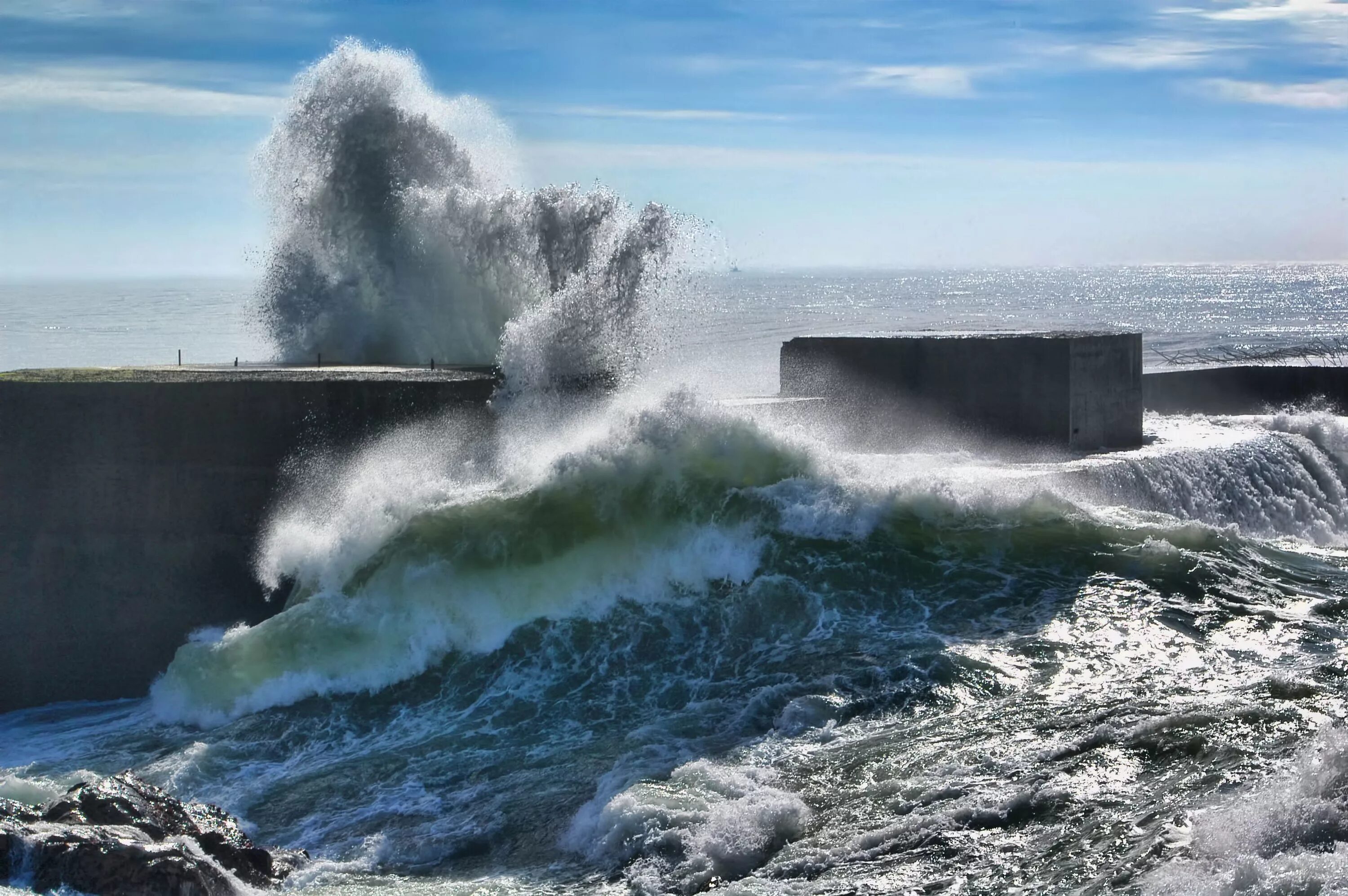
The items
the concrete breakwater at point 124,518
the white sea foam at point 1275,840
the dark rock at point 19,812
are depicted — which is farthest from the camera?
the concrete breakwater at point 124,518

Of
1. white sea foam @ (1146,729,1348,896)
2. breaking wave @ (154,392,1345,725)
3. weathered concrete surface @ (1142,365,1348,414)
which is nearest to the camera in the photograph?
white sea foam @ (1146,729,1348,896)

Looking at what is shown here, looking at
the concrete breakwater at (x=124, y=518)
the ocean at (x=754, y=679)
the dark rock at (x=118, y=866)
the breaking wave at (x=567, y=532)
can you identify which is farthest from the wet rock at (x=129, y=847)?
the concrete breakwater at (x=124, y=518)

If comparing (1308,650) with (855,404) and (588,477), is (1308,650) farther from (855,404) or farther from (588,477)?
(855,404)

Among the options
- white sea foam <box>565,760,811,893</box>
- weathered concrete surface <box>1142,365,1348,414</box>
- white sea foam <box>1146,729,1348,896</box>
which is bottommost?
white sea foam <box>565,760,811,893</box>

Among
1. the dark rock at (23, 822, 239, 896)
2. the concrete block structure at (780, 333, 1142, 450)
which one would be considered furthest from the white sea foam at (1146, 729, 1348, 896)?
the concrete block structure at (780, 333, 1142, 450)

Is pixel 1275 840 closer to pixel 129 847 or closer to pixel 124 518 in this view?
pixel 129 847

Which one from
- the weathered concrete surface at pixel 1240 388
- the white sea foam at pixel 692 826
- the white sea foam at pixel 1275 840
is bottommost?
the white sea foam at pixel 692 826

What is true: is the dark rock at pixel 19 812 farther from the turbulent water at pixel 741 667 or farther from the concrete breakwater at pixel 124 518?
the concrete breakwater at pixel 124 518

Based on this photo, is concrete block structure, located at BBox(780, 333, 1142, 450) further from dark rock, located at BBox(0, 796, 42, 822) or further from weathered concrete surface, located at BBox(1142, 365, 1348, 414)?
dark rock, located at BBox(0, 796, 42, 822)
